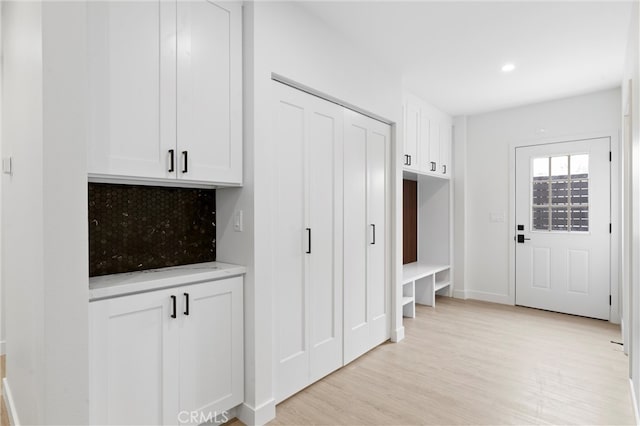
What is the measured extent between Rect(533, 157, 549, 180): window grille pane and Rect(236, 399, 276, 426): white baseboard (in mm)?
4249

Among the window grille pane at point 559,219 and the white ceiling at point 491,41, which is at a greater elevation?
the white ceiling at point 491,41

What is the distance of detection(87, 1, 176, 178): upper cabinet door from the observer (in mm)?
1531

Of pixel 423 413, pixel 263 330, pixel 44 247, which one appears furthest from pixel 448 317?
pixel 44 247

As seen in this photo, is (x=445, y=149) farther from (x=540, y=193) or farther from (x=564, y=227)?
(x=564, y=227)

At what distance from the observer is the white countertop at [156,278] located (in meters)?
1.57

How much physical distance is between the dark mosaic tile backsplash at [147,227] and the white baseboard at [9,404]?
3.15 feet

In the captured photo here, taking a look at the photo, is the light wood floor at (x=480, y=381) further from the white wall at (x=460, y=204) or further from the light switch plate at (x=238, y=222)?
the white wall at (x=460, y=204)

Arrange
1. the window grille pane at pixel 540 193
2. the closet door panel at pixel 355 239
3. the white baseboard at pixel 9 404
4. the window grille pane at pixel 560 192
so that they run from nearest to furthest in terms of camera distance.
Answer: the white baseboard at pixel 9 404 < the closet door panel at pixel 355 239 < the window grille pane at pixel 560 192 < the window grille pane at pixel 540 193

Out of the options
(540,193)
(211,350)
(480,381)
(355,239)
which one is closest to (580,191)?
(540,193)

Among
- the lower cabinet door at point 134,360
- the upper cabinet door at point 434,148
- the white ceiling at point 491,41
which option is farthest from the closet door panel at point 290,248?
the upper cabinet door at point 434,148

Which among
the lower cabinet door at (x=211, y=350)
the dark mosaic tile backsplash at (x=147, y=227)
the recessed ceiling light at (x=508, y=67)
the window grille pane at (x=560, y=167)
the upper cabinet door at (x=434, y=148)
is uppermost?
the recessed ceiling light at (x=508, y=67)

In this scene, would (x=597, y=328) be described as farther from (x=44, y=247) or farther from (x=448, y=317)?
(x=44, y=247)

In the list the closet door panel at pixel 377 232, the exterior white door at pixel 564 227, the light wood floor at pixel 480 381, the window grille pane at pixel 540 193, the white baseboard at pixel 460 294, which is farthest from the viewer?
the white baseboard at pixel 460 294

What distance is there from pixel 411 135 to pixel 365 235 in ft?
5.21
